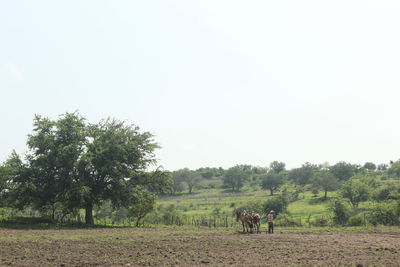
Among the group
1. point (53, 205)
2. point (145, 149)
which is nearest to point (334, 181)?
point (145, 149)

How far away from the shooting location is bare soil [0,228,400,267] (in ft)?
58.8

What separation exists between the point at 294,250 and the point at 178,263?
272 inches

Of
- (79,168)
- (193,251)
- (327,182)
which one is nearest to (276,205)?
(327,182)

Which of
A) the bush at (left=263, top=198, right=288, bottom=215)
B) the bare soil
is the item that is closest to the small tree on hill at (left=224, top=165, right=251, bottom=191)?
the bush at (left=263, top=198, right=288, bottom=215)

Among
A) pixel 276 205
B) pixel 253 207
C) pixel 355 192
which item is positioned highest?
pixel 355 192

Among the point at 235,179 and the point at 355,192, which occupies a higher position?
the point at 235,179

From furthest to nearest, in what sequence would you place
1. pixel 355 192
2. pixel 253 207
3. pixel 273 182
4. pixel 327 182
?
pixel 273 182 < pixel 327 182 < pixel 355 192 < pixel 253 207

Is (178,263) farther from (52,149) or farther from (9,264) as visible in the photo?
(52,149)

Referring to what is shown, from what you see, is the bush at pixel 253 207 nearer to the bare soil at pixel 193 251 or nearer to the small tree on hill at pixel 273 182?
the bare soil at pixel 193 251

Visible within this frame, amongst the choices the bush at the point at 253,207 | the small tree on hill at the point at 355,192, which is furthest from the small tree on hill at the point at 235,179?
the bush at the point at 253,207

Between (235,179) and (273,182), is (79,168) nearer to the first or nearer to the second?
(273,182)

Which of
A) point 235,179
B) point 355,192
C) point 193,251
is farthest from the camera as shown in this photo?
point 235,179

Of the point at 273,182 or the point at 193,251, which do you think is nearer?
the point at 193,251

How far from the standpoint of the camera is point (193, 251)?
21.2 meters
